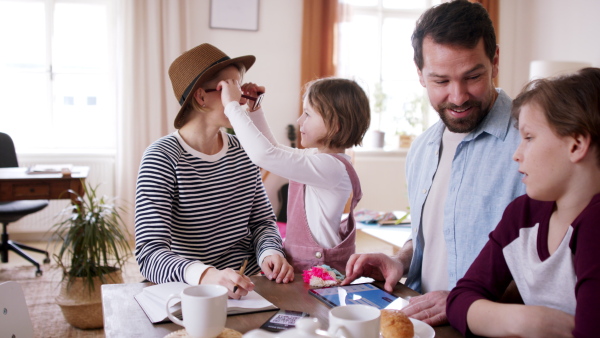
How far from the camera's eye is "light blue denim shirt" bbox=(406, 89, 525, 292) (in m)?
1.44

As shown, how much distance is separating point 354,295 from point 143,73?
4430mm

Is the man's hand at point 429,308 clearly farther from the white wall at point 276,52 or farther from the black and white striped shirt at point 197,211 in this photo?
the white wall at point 276,52

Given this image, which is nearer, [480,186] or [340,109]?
[480,186]

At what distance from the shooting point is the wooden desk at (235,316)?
3.65 feet

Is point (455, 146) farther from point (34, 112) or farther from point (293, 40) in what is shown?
point (34, 112)

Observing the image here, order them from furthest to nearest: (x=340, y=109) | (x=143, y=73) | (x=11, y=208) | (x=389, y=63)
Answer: (x=389, y=63) → (x=143, y=73) → (x=11, y=208) → (x=340, y=109)

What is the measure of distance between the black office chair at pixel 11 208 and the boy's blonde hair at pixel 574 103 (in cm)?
414

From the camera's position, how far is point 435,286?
5.09 ft

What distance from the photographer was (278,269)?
151 cm

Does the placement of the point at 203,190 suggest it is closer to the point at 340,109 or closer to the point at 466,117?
the point at 340,109

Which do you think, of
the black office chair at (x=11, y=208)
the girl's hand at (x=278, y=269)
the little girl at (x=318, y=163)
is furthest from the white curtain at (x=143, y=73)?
the girl's hand at (x=278, y=269)

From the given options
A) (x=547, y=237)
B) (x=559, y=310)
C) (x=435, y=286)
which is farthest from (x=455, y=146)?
(x=559, y=310)

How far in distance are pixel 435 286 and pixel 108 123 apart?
185 inches

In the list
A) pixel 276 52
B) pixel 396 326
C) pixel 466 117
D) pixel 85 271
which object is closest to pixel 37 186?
pixel 85 271
